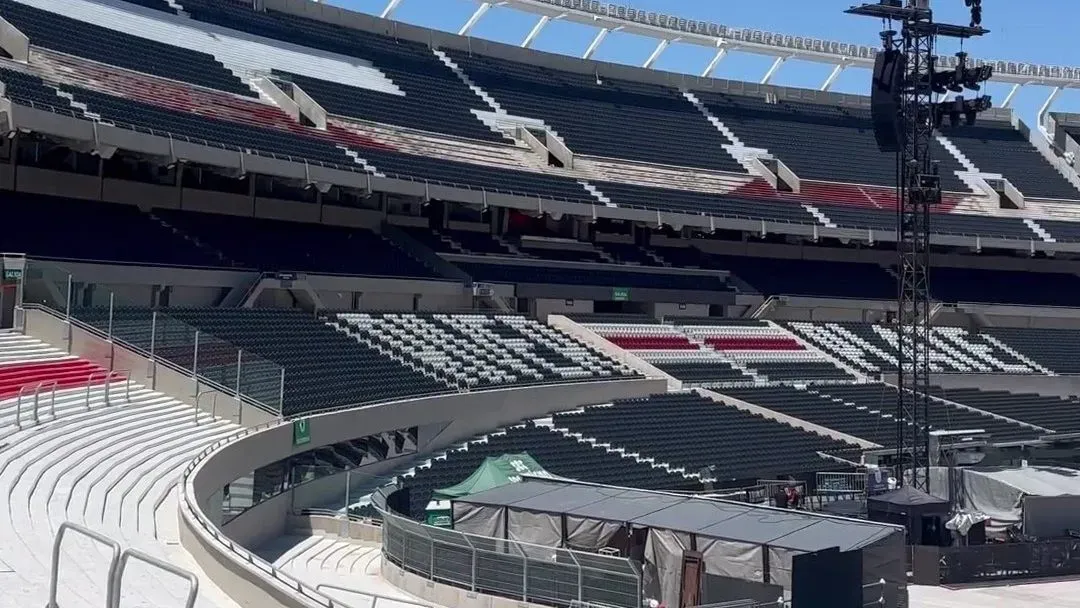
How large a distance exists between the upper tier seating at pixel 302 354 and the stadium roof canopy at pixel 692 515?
5398 mm

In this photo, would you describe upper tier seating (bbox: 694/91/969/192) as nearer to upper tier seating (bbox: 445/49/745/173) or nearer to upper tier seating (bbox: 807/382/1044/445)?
upper tier seating (bbox: 445/49/745/173)

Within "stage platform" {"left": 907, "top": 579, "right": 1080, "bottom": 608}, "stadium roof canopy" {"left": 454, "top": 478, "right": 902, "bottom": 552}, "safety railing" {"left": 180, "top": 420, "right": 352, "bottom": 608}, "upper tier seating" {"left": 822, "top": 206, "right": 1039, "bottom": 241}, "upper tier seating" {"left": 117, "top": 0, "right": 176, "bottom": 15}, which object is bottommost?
"stage platform" {"left": 907, "top": 579, "right": 1080, "bottom": 608}

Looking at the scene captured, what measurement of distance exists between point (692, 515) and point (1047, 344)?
34.4 m

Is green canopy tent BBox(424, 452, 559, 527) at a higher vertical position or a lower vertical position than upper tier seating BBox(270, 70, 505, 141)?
lower

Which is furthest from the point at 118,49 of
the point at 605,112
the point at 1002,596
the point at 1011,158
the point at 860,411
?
the point at 1011,158

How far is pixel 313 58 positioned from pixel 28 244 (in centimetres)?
1874

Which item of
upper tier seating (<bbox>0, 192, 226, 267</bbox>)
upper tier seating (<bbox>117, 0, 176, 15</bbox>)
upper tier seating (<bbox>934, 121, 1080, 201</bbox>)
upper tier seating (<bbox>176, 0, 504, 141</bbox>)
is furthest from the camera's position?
upper tier seating (<bbox>934, 121, 1080, 201</bbox>)

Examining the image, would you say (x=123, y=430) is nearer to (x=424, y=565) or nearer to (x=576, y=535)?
(x=424, y=565)

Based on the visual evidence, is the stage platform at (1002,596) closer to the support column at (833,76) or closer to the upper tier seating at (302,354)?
the upper tier seating at (302,354)

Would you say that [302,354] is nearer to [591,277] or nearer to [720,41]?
[591,277]

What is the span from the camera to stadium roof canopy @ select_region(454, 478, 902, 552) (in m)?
15.6

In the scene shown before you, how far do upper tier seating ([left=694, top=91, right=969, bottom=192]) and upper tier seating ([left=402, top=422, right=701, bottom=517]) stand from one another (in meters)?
26.0

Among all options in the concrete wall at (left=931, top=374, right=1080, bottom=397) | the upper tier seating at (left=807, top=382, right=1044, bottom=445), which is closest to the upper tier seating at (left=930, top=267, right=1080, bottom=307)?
the concrete wall at (left=931, top=374, right=1080, bottom=397)

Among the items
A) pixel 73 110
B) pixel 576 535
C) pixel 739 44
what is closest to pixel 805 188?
pixel 739 44
